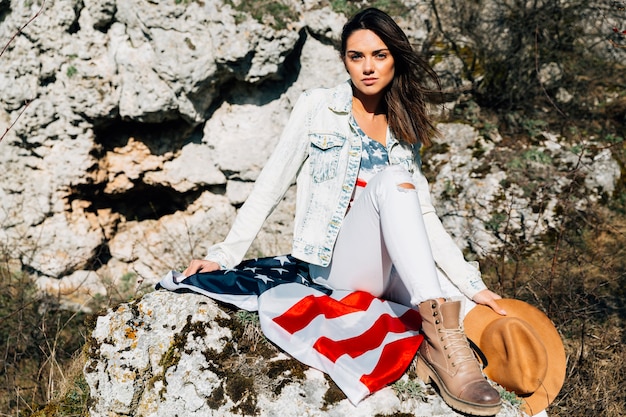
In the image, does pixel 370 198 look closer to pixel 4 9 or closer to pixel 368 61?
pixel 368 61

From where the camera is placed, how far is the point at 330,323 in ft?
7.74

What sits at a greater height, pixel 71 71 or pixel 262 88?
pixel 71 71

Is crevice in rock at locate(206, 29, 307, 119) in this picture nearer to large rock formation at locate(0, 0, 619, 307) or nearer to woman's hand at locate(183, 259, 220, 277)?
large rock formation at locate(0, 0, 619, 307)

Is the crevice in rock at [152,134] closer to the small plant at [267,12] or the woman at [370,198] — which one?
the small plant at [267,12]

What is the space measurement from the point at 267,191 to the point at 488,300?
3.66 feet

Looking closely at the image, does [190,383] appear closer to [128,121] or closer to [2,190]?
[128,121]

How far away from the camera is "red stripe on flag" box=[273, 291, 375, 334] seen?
2.32 meters

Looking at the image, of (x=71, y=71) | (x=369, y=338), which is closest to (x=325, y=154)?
(x=369, y=338)

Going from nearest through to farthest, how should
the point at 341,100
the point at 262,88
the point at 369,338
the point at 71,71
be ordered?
1. the point at 369,338
2. the point at 341,100
3. the point at 71,71
4. the point at 262,88

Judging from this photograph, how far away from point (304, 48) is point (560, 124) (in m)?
2.64

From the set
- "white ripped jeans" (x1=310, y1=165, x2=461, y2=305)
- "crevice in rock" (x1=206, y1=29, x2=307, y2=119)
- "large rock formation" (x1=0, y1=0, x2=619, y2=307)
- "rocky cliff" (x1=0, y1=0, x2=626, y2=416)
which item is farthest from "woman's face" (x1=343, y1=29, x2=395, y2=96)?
"crevice in rock" (x1=206, y1=29, x2=307, y2=119)

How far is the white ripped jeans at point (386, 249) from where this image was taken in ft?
7.03

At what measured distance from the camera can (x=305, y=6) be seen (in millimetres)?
5285

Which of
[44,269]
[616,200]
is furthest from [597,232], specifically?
[44,269]
